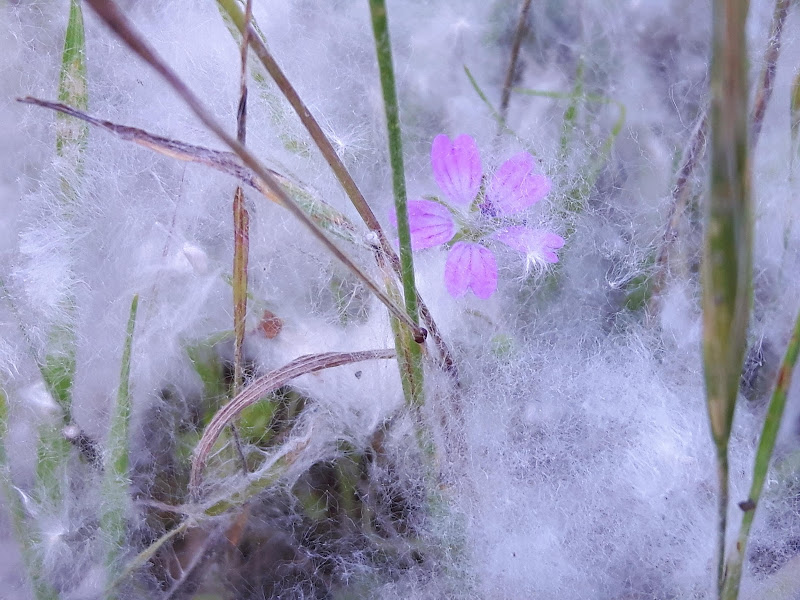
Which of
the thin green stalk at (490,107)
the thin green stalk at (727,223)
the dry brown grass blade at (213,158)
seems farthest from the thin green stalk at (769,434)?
the thin green stalk at (490,107)

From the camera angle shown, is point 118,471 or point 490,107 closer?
point 118,471

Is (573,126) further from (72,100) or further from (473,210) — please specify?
(72,100)

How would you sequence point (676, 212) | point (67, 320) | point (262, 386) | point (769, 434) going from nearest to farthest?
1. point (769, 434)
2. point (262, 386)
3. point (67, 320)
4. point (676, 212)

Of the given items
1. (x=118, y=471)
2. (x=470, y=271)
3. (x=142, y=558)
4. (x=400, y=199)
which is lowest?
(x=142, y=558)

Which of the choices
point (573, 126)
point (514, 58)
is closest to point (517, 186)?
point (573, 126)

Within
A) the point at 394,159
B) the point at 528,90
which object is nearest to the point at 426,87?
the point at 528,90

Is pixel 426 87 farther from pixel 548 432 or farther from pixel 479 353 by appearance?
pixel 548 432

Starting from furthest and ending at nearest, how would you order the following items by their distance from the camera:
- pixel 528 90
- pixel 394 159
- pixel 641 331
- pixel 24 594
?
pixel 528 90 < pixel 641 331 < pixel 24 594 < pixel 394 159

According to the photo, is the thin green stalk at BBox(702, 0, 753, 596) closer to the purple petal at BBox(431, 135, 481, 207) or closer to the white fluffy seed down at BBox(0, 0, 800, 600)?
the white fluffy seed down at BBox(0, 0, 800, 600)
